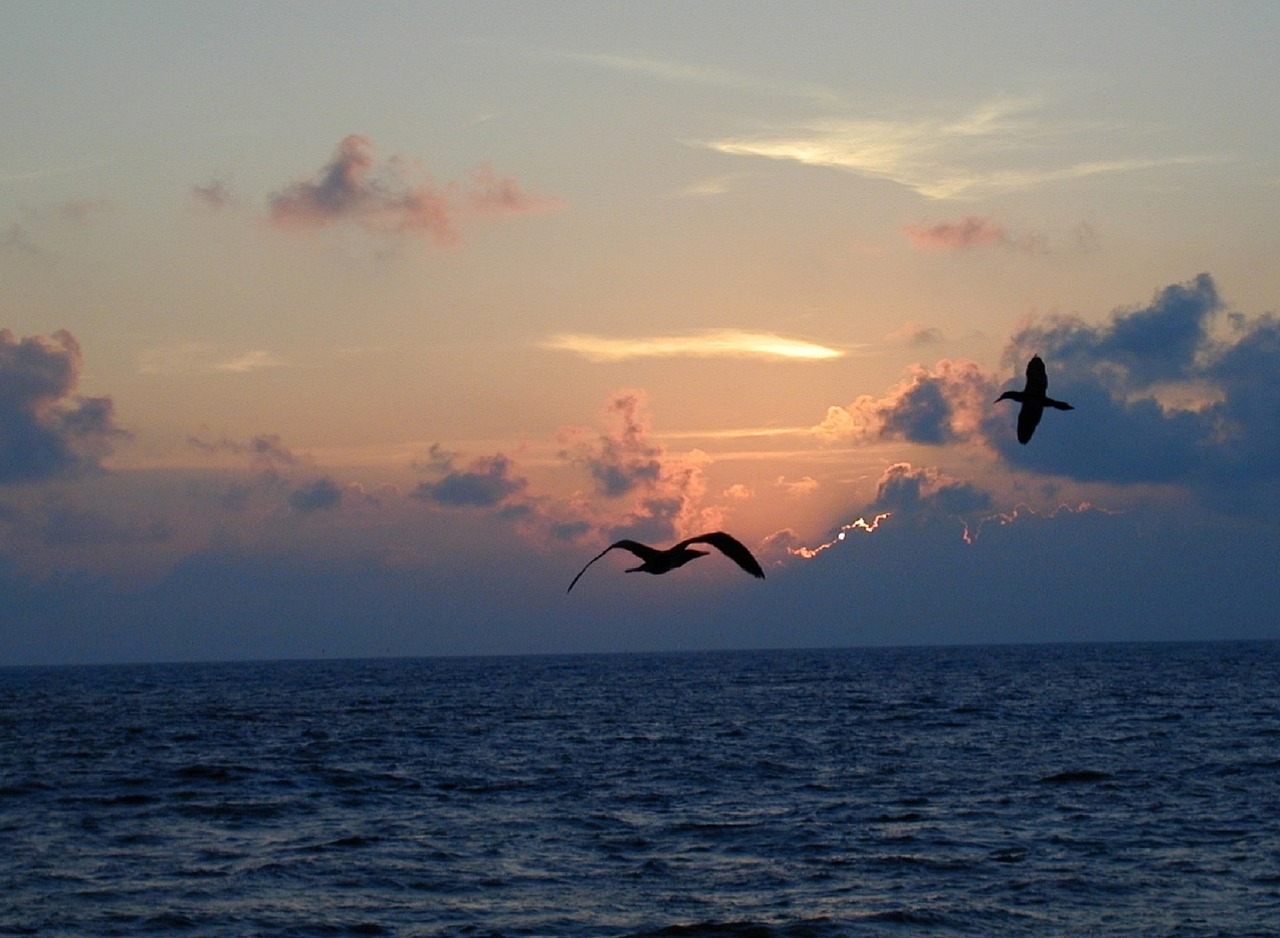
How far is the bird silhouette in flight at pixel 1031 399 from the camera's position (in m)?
23.2

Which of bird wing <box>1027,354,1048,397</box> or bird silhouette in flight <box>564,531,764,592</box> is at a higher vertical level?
bird wing <box>1027,354,1048,397</box>

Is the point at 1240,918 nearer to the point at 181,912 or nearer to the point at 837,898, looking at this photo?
the point at 837,898

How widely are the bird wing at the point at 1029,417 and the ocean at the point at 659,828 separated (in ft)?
37.2

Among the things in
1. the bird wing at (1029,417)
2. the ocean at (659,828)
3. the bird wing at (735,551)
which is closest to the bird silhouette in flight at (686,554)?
the bird wing at (735,551)

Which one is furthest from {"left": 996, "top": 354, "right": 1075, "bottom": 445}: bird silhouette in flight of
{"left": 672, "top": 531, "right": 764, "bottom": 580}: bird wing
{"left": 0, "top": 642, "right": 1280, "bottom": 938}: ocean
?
{"left": 0, "top": 642, "right": 1280, "bottom": 938}: ocean

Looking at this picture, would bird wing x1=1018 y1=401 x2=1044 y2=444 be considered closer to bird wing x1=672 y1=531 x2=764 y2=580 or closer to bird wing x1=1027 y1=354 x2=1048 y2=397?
bird wing x1=1027 y1=354 x2=1048 y2=397

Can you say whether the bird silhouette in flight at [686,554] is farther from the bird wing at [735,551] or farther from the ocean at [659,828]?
the ocean at [659,828]

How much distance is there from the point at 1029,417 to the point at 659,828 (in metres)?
22.2

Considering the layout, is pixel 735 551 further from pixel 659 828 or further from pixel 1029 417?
pixel 659 828

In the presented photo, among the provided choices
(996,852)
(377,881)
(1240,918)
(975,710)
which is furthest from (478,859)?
(975,710)

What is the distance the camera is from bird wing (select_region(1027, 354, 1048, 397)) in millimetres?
23938

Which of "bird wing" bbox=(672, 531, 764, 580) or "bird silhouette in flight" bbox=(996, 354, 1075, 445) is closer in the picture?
"bird wing" bbox=(672, 531, 764, 580)

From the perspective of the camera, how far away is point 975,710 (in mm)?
92062

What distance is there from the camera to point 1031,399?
2364cm
